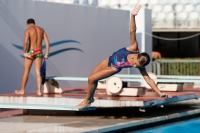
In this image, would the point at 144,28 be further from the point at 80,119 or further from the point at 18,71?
the point at 80,119

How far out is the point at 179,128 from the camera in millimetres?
10977

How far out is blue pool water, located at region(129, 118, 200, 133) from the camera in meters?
10.6

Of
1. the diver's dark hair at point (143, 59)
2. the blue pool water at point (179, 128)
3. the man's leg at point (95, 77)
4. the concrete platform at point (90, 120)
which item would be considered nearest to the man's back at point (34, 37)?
the concrete platform at point (90, 120)

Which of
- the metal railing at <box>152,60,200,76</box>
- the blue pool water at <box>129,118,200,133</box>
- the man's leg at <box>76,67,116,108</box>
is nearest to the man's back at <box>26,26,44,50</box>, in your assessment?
the man's leg at <box>76,67,116,108</box>

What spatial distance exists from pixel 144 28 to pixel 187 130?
8.02 meters

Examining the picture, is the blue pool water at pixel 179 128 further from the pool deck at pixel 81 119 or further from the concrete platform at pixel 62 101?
the concrete platform at pixel 62 101

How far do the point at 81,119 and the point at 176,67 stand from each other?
915 cm

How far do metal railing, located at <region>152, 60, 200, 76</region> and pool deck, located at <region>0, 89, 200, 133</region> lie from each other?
6138 millimetres

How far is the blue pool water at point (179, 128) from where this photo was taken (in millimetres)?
10555

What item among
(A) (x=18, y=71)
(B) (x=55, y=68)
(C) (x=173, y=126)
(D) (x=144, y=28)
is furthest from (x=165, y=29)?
(C) (x=173, y=126)

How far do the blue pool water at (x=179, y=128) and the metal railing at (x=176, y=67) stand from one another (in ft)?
24.7

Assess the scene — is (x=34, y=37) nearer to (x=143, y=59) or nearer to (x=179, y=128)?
(x=143, y=59)

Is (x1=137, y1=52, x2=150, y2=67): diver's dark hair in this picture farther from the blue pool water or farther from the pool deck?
the blue pool water

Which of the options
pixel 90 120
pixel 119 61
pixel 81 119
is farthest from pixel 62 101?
pixel 119 61
